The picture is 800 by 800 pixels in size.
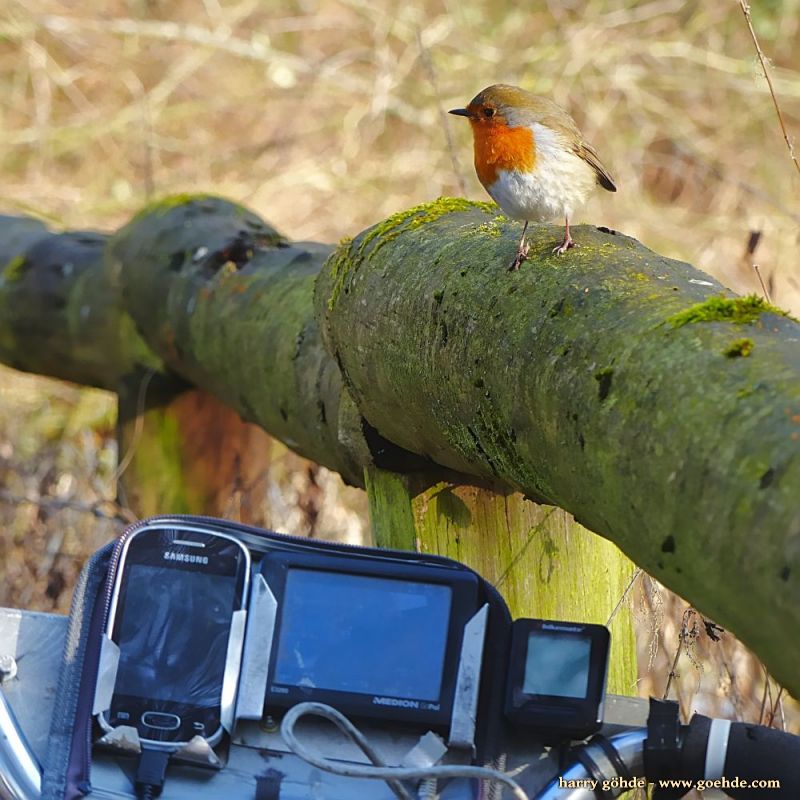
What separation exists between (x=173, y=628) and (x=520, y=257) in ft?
2.26

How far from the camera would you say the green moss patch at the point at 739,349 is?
1130 millimetres

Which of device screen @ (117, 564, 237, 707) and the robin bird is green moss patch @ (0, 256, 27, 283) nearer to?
the robin bird

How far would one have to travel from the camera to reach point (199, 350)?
296 cm

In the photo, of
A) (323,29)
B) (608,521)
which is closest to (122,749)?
(608,521)

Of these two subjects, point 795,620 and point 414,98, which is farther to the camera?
point 414,98

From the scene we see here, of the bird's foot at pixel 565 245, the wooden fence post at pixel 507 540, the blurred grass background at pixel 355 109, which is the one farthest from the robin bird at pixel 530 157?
the blurred grass background at pixel 355 109

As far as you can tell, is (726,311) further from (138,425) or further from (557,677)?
(138,425)

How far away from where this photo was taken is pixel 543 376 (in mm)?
1376

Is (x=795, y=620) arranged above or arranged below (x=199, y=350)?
below

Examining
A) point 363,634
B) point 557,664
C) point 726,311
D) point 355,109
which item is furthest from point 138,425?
point 355,109

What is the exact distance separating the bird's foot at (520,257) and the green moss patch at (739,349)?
50cm

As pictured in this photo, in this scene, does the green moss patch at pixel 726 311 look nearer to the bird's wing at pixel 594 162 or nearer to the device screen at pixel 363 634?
the device screen at pixel 363 634

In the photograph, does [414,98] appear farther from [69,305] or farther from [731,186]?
[69,305]

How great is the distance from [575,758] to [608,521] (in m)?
0.37
